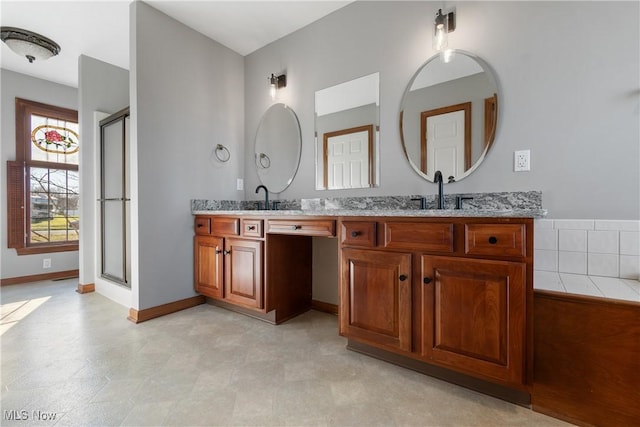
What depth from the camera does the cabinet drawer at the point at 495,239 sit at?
1.16 metres

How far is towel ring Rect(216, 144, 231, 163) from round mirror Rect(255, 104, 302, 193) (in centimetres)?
30

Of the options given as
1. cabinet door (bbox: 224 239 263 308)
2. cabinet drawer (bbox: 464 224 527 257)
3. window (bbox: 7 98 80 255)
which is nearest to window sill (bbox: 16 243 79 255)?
window (bbox: 7 98 80 255)

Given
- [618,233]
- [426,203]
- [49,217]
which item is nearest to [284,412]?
[426,203]

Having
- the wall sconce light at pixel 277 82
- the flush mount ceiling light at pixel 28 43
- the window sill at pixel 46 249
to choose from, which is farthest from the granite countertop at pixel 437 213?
the window sill at pixel 46 249

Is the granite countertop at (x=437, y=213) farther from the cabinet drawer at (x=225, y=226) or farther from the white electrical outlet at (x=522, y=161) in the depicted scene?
the white electrical outlet at (x=522, y=161)

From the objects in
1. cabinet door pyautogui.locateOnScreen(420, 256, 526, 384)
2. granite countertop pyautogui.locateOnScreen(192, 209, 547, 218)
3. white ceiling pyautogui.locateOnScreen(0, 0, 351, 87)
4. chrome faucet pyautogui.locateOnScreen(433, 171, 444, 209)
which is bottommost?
cabinet door pyautogui.locateOnScreen(420, 256, 526, 384)

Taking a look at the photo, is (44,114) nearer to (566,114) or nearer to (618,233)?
(566,114)

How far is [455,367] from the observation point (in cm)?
131

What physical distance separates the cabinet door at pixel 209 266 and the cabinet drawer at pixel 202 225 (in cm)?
6

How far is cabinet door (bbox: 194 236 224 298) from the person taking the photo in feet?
7.77

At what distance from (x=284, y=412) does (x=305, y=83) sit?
250 cm

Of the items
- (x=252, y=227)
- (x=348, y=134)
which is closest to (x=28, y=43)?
(x=252, y=227)

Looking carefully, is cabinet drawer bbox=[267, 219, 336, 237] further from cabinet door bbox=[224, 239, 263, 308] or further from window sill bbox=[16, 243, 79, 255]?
window sill bbox=[16, 243, 79, 255]

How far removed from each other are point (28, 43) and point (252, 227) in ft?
9.64
